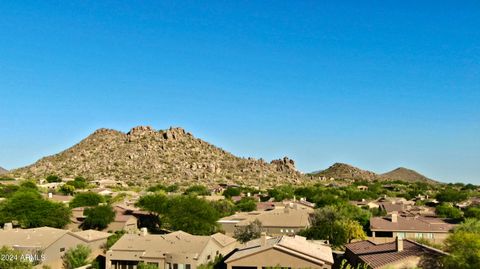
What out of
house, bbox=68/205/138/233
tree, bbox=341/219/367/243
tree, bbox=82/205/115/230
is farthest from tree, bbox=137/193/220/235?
tree, bbox=341/219/367/243

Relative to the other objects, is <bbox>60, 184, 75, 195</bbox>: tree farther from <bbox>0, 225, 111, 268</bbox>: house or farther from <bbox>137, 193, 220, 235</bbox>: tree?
<bbox>0, 225, 111, 268</bbox>: house

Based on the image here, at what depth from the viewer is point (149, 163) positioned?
563ft

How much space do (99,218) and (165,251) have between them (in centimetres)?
2299

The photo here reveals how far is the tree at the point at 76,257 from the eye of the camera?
157 feet

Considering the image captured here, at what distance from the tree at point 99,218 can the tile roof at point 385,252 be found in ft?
108

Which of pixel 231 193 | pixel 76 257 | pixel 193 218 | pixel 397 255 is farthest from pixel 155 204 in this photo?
pixel 231 193

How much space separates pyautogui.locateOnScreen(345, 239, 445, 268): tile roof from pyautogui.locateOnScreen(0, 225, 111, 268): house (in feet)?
80.3

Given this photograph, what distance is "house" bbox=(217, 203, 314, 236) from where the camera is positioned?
6562 cm

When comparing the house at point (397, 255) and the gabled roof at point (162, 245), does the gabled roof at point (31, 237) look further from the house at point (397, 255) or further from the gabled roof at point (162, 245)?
the house at point (397, 255)

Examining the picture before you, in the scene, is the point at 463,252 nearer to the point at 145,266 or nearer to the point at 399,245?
the point at 399,245

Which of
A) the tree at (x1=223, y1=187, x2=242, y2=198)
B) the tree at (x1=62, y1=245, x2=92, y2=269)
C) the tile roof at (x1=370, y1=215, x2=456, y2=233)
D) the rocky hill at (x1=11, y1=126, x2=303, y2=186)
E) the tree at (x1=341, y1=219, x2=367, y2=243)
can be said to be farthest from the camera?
the rocky hill at (x1=11, y1=126, x2=303, y2=186)

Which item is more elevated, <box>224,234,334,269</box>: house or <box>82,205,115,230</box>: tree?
<box>82,205,115,230</box>: tree

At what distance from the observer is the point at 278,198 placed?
112875 millimetres

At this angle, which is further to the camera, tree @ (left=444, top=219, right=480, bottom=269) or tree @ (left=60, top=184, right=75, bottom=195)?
tree @ (left=60, top=184, right=75, bottom=195)
